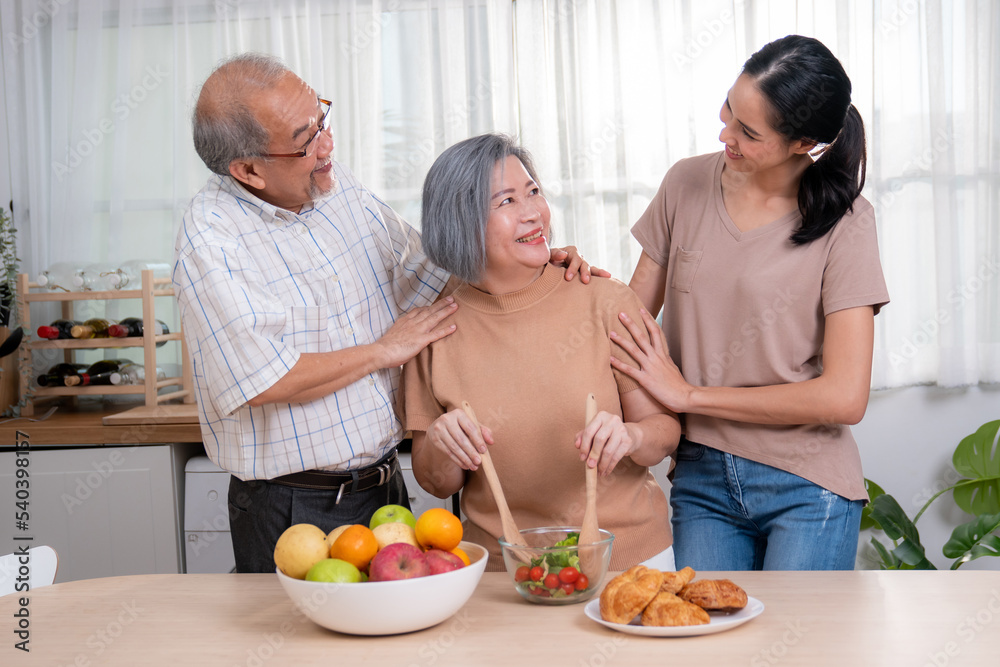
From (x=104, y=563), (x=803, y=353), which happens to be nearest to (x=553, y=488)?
(x=803, y=353)

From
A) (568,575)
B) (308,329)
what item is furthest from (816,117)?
(308,329)

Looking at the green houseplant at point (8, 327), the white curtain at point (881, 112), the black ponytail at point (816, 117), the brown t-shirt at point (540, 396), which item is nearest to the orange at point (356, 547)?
the brown t-shirt at point (540, 396)

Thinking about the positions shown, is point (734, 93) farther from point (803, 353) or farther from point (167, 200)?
point (167, 200)

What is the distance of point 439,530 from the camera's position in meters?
1.09

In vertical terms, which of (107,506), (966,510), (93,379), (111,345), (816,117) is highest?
(816,117)

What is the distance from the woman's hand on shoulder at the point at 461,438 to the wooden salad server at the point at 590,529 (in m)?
0.17

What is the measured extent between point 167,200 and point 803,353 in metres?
2.54

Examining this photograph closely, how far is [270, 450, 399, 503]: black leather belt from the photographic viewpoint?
1610 mm

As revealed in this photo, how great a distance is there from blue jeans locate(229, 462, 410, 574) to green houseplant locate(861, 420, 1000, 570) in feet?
5.57

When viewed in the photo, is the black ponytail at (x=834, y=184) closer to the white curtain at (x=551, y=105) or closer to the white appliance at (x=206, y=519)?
the white curtain at (x=551, y=105)

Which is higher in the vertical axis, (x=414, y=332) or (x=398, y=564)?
(x=414, y=332)

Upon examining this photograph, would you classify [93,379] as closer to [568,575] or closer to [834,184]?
[568,575]

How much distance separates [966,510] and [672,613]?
2.31 metres

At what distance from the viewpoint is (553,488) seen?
5.00 feet
